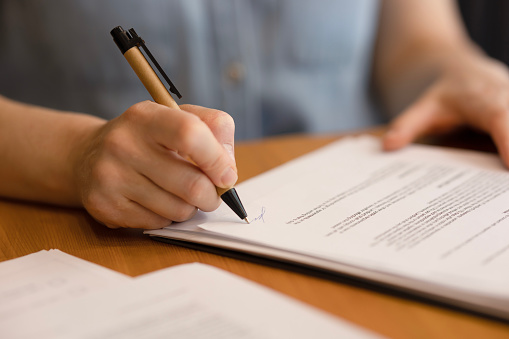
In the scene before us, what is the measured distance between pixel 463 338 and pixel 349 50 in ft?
3.07

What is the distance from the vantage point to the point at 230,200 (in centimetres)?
43

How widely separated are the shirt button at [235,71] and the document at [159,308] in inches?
26.5

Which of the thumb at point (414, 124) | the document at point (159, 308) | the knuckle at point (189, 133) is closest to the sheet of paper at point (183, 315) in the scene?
the document at point (159, 308)

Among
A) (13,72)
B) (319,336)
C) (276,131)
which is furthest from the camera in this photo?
(276,131)

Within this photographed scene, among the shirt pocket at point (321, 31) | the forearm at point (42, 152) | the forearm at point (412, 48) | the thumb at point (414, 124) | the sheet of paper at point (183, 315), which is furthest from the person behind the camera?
the shirt pocket at point (321, 31)

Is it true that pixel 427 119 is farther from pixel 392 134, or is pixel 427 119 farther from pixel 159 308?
pixel 159 308

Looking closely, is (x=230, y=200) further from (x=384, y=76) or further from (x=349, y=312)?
(x=384, y=76)

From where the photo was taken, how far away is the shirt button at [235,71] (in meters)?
0.99

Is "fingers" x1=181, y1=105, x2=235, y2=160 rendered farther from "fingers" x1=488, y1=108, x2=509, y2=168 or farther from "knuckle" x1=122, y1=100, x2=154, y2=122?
"fingers" x1=488, y1=108, x2=509, y2=168

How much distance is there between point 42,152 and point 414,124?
482 millimetres

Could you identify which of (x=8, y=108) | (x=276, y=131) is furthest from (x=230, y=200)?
(x=276, y=131)

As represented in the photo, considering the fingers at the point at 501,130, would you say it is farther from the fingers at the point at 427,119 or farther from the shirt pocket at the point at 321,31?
the shirt pocket at the point at 321,31

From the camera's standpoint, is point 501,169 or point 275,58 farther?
point 275,58

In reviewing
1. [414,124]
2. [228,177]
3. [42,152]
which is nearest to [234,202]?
[228,177]
